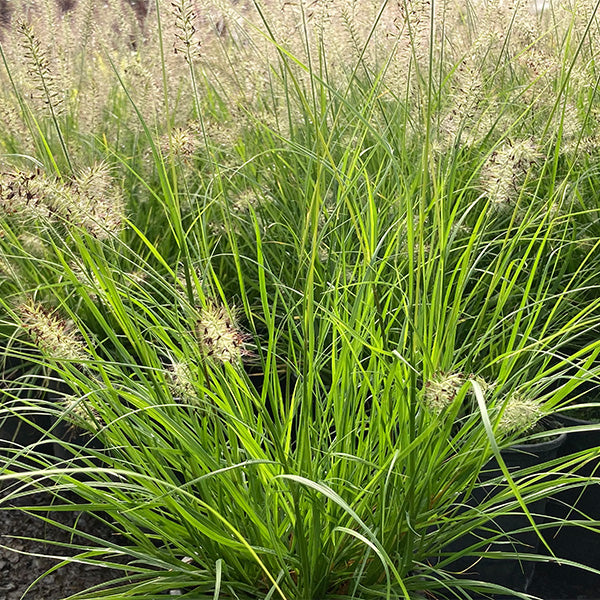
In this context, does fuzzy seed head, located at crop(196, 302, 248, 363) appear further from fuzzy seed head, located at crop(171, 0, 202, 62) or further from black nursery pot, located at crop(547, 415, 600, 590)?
black nursery pot, located at crop(547, 415, 600, 590)

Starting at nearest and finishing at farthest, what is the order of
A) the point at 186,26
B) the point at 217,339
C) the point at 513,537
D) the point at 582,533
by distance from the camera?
the point at 217,339 → the point at 186,26 → the point at 513,537 → the point at 582,533

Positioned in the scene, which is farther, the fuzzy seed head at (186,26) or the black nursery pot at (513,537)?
the black nursery pot at (513,537)

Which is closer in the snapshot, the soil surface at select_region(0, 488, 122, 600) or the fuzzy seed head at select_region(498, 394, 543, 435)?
the fuzzy seed head at select_region(498, 394, 543, 435)

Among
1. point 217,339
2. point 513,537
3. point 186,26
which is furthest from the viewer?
point 513,537

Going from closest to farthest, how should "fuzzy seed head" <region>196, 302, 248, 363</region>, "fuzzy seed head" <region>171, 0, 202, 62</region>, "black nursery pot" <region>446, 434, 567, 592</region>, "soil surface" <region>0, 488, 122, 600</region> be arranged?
"fuzzy seed head" <region>196, 302, 248, 363</region> < "fuzzy seed head" <region>171, 0, 202, 62</region> < "black nursery pot" <region>446, 434, 567, 592</region> < "soil surface" <region>0, 488, 122, 600</region>

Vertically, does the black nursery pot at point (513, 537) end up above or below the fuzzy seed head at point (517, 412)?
below

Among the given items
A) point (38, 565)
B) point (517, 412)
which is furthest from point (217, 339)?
point (38, 565)

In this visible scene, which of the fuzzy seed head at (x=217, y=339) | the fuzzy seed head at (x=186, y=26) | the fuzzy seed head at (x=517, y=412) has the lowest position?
the fuzzy seed head at (x=517, y=412)

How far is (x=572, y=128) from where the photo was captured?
1.95 m

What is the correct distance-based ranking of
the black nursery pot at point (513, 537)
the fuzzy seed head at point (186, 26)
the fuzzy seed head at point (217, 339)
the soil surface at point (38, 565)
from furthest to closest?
the soil surface at point (38, 565)
the black nursery pot at point (513, 537)
the fuzzy seed head at point (186, 26)
the fuzzy seed head at point (217, 339)

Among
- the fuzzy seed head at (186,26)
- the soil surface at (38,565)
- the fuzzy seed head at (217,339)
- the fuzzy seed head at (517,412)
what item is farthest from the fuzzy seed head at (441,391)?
the soil surface at (38,565)

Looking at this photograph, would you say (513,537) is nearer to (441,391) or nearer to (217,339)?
(441,391)

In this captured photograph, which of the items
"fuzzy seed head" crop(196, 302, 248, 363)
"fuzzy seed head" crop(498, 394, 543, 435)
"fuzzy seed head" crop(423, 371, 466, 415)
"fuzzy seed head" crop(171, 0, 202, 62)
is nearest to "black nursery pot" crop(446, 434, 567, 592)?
"fuzzy seed head" crop(498, 394, 543, 435)

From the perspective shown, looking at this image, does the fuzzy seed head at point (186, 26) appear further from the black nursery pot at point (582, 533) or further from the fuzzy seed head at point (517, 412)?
the black nursery pot at point (582, 533)
